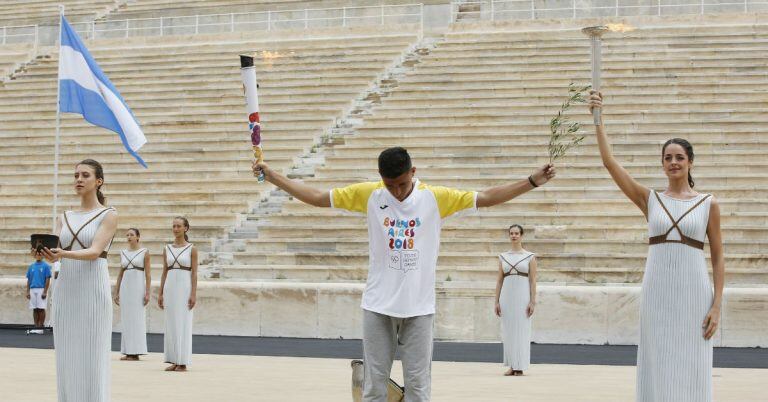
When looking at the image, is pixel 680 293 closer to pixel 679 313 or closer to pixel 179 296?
pixel 679 313

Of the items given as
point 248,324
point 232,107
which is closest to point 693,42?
point 232,107

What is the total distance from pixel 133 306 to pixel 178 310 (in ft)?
6.06

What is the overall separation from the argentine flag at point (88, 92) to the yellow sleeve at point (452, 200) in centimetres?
938

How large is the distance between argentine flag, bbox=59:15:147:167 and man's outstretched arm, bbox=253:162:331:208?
29.7ft

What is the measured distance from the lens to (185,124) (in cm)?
2544

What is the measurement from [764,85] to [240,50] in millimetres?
12909

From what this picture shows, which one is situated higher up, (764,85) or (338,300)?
(764,85)

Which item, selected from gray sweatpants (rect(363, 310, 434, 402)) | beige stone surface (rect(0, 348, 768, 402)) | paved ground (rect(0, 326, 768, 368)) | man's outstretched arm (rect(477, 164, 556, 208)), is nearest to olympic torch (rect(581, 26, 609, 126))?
man's outstretched arm (rect(477, 164, 556, 208))

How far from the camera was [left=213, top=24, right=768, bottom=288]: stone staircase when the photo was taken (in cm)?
1895

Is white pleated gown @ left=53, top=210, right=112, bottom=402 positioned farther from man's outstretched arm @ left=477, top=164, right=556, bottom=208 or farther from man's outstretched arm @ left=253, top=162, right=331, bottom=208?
man's outstretched arm @ left=477, top=164, right=556, bottom=208

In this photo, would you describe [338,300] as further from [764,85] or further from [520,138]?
[764,85]

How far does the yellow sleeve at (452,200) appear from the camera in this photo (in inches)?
253

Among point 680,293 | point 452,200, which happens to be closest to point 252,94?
point 452,200

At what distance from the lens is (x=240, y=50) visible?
29.7 meters
